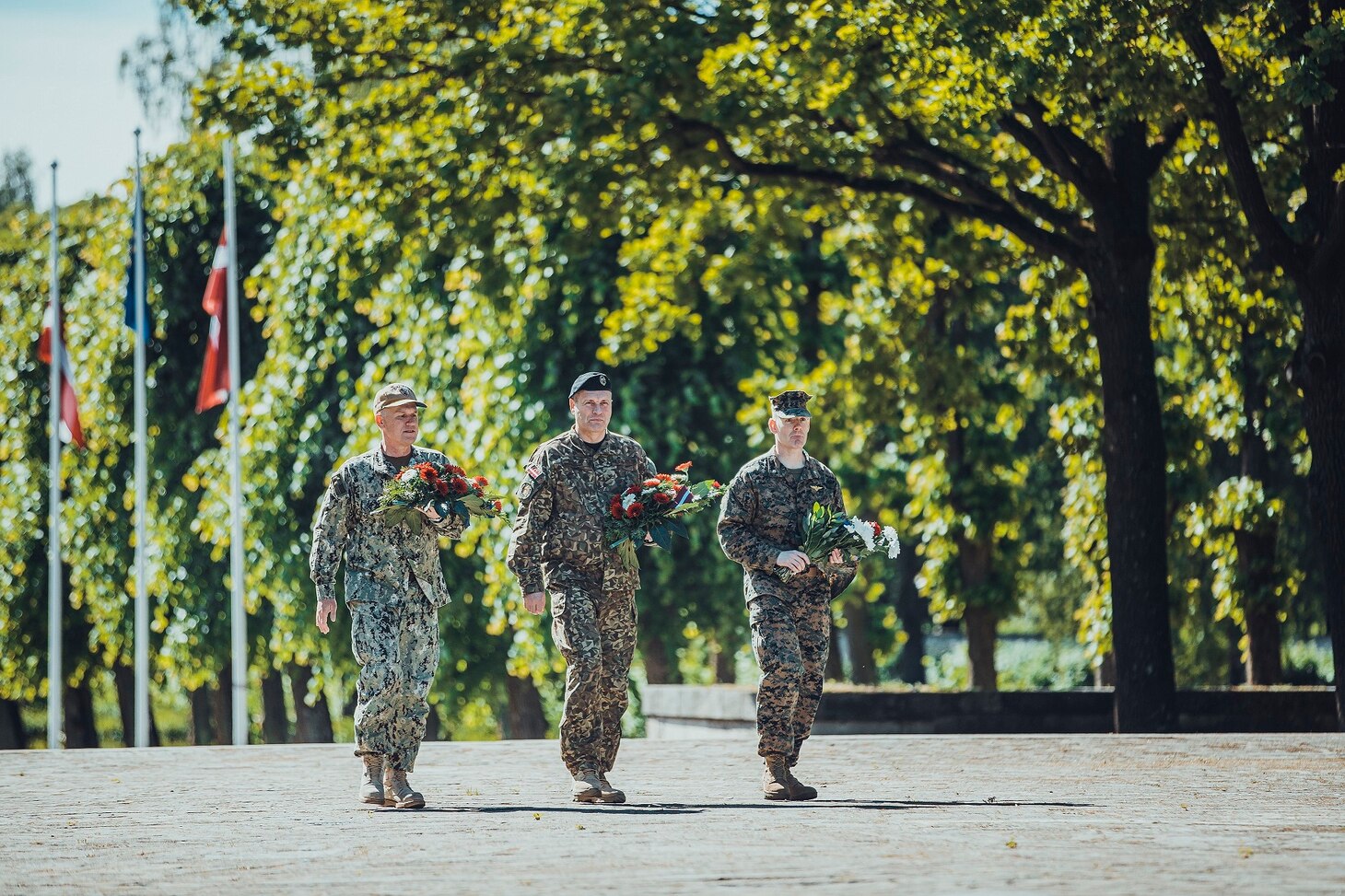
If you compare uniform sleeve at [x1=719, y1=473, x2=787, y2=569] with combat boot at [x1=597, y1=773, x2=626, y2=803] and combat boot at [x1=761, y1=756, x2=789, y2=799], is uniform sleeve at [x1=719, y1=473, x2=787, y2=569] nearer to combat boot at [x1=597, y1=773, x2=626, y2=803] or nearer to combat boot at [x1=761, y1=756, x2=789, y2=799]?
combat boot at [x1=761, y1=756, x2=789, y2=799]

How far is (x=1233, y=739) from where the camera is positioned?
14.4m

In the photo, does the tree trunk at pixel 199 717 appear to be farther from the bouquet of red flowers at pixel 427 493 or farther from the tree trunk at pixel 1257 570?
the bouquet of red flowers at pixel 427 493

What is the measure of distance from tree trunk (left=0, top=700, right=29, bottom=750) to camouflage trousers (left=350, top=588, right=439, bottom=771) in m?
27.4

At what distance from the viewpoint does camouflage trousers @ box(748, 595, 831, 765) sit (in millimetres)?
10312

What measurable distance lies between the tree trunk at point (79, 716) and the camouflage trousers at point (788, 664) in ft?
85.5

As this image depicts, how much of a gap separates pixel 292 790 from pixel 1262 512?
509 inches

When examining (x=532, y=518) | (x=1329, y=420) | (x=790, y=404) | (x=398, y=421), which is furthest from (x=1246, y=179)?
(x=398, y=421)

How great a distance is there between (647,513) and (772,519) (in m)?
0.69

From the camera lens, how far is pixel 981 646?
75.6 feet

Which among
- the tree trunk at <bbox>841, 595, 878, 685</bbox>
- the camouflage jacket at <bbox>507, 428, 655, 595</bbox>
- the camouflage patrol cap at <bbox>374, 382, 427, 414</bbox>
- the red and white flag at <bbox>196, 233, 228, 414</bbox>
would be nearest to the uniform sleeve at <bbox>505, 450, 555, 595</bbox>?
the camouflage jacket at <bbox>507, 428, 655, 595</bbox>

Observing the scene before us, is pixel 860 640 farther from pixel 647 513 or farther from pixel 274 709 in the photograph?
pixel 647 513

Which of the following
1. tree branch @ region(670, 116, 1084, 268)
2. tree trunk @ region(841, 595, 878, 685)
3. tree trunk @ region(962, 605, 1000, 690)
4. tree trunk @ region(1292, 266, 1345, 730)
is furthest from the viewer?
tree trunk @ region(841, 595, 878, 685)

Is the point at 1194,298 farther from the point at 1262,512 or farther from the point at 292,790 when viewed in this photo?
the point at 292,790

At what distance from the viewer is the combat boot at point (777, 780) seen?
1046cm
